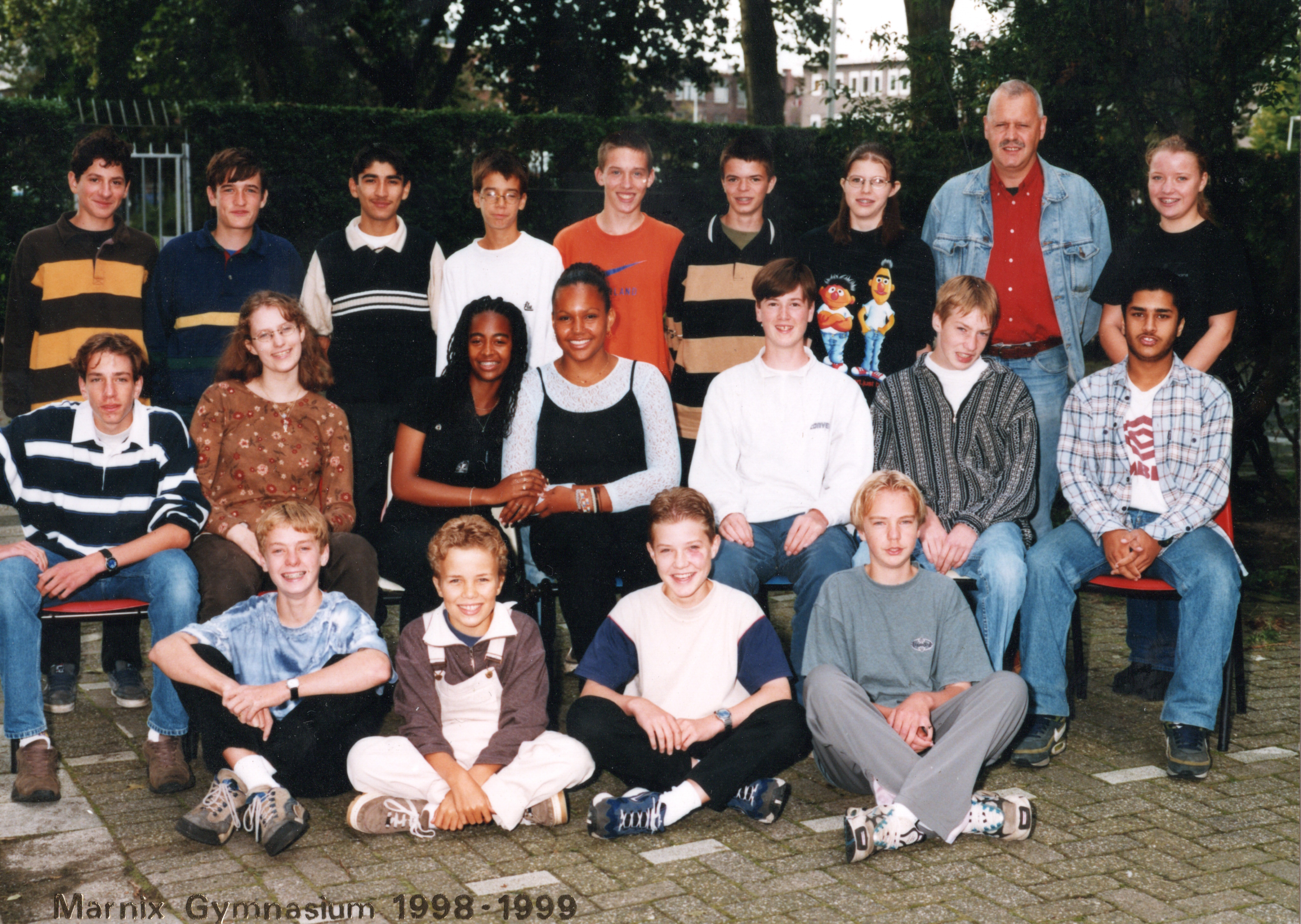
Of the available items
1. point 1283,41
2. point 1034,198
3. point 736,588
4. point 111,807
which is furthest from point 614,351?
point 1283,41

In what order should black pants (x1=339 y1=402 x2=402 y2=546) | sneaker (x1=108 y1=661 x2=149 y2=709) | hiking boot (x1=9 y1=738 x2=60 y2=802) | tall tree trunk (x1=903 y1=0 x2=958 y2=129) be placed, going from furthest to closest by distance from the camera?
tall tree trunk (x1=903 y1=0 x2=958 y2=129) → black pants (x1=339 y1=402 x2=402 y2=546) → sneaker (x1=108 y1=661 x2=149 y2=709) → hiking boot (x1=9 y1=738 x2=60 y2=802)

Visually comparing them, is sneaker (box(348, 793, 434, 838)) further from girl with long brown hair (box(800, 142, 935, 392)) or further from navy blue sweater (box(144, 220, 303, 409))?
girl with long brown hair (box(800, 142, 935, 392))

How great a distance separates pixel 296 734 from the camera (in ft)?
12.9

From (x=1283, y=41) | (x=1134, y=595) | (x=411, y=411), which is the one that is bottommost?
(x=1134, y=595)

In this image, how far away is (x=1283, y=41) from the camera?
6.74m

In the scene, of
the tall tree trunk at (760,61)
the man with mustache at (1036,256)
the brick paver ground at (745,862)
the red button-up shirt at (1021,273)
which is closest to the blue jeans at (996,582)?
the brick paver ground at (745,862)

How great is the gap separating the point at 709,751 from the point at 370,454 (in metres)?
2.01

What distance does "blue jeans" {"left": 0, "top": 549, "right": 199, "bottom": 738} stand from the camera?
415cm

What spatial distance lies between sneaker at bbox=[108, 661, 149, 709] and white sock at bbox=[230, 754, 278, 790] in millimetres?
1295

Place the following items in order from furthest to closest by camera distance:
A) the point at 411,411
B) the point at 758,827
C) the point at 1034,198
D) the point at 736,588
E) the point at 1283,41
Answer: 1. the point at 1283,41
2. the point at 1034,198
3. the point at 411,411
4. the point at 736,588
5. the point at 758,827

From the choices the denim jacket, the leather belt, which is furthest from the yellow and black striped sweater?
the leather belt

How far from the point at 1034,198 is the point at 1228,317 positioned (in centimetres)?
92

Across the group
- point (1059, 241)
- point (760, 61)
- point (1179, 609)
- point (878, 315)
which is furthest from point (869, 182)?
point (760, 61)

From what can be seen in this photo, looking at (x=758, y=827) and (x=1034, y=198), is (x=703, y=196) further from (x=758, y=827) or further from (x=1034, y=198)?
(x=758, y=827)
